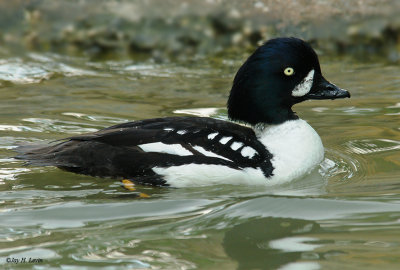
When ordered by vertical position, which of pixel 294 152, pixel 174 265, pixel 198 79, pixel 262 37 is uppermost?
pixel 262 37

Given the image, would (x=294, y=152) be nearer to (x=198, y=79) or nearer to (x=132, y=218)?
(x=132, y=218)

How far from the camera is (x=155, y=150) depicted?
5469 millimetres

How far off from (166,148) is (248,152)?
0.63m

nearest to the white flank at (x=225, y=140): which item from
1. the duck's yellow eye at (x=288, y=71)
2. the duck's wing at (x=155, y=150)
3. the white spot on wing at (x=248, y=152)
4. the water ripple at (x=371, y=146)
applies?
the duck's wing at (x=155, y=150)

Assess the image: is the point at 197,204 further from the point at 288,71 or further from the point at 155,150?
the point at 288,71

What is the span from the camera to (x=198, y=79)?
9.34 metres

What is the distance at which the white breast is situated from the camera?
18.5 ft

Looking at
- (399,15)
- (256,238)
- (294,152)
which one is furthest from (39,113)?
(399,15)

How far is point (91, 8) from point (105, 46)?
809 millimetres

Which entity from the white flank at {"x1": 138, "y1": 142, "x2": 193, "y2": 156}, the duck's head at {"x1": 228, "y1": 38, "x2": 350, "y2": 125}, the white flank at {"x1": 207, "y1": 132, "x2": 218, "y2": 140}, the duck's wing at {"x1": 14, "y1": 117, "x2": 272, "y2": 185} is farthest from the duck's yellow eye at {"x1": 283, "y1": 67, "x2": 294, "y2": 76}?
the white flank at {"x1": 138, "y1": 142, "x2": 193, "y2": 156}

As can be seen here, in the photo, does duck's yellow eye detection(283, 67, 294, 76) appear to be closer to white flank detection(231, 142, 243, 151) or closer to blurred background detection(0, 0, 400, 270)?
white flank detection(231, 142, 243, 151)

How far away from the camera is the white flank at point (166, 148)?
546 cm

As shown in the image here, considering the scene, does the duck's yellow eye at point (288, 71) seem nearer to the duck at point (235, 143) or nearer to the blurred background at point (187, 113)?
the duck at point (235, 143)

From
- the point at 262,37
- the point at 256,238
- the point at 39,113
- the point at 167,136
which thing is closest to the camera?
the point at 256,238
